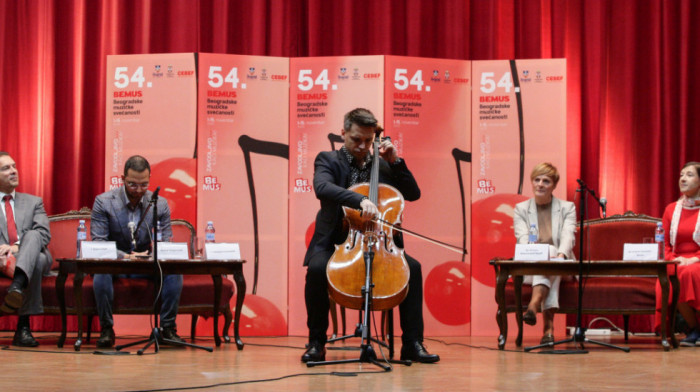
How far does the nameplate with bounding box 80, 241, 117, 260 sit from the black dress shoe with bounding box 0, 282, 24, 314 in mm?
486

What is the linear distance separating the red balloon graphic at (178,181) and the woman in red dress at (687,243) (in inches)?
133

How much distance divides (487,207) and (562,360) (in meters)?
2.12

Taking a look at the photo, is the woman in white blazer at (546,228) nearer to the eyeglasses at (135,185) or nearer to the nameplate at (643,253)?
the nameplate at (643,253)

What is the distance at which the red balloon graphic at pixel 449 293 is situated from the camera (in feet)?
20.7

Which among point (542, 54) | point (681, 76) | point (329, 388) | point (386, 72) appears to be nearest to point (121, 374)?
point (329, 388)

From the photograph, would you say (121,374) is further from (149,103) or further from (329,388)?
(149,103)

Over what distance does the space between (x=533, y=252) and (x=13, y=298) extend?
3162 millimetres

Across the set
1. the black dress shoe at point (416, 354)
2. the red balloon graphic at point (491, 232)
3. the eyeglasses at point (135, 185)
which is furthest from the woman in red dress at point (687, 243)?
the eyeglasses at point (135, 185)

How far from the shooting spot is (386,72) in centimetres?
628

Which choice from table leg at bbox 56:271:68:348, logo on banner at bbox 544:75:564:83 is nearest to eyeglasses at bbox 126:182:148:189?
table leg at bbox 56:271:68:348

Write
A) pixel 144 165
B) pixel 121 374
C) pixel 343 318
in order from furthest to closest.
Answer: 1. pixel 343 318
2. pixel 144 165
3. pixel 121 374

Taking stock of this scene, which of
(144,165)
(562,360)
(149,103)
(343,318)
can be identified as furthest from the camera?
(149,103)

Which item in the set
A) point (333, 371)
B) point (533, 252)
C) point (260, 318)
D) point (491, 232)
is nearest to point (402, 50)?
point (491, 232)

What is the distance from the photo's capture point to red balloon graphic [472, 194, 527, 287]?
627 cm
